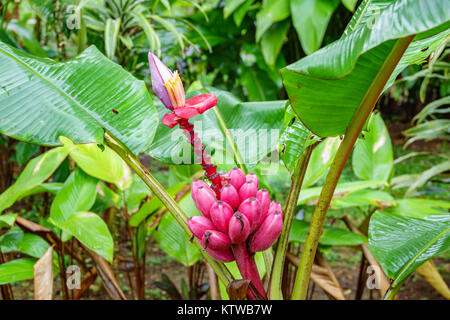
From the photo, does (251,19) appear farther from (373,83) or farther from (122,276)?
(373,83)

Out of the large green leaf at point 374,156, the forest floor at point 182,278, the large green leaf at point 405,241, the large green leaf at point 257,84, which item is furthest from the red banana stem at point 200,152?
the large green leaf at point 257,84

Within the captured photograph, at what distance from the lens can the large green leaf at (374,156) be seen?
1124 mm

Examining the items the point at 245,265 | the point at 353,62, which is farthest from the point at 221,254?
the point at 353,62

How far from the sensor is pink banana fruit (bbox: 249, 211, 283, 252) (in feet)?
1.65

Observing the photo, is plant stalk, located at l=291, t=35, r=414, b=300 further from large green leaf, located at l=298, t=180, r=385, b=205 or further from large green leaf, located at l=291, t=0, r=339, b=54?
large green leaf, located at l=291, t=0, r=339, b=54

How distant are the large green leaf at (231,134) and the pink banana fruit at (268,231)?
7.3 inches

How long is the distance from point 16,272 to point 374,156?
943mm

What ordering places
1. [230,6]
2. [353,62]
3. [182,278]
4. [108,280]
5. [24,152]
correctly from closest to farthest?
[353,62] < [108,280] < [182,278] < [24,152] < [230,6]

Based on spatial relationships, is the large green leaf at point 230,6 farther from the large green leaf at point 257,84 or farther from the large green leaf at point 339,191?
the large green leaf at point 339,191

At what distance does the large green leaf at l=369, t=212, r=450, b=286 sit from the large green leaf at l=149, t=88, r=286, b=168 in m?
0.23

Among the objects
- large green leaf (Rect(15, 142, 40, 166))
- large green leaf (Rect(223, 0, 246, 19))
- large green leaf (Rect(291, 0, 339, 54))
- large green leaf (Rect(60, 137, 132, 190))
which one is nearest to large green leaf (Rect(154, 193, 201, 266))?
large green leaf (Rect(60, 137, 132, 190))

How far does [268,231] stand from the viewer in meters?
0.51

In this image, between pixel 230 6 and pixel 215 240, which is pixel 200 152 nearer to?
pixel 215 240
